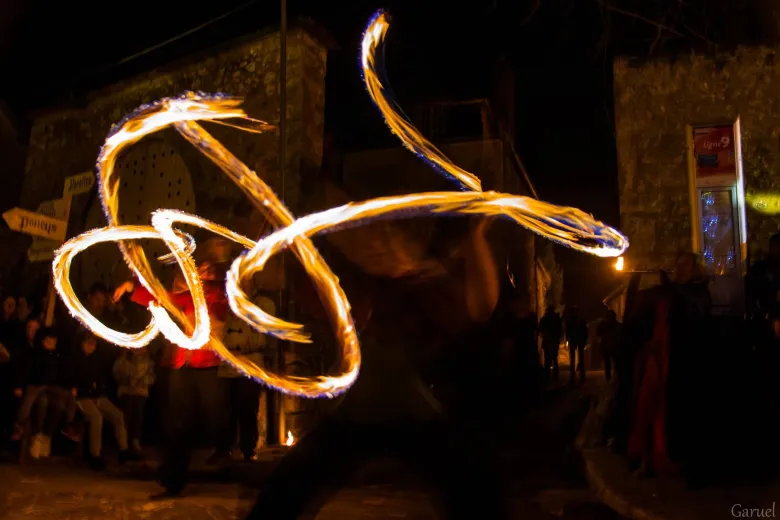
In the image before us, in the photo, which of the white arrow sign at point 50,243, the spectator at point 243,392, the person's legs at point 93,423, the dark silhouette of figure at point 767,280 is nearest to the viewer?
the dark silhouette of figure at point 767,280

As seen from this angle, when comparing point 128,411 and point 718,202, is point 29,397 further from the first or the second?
point 718,202

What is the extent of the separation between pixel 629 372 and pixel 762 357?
166 cm

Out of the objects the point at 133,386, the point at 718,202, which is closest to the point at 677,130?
the point at 718,202

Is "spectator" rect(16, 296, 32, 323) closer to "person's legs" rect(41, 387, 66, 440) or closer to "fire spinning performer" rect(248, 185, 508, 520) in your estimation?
"person's legs" rect(41, 387, 66, 440)

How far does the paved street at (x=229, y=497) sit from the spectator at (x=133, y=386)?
0.82 meters

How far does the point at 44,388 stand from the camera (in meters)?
8.85

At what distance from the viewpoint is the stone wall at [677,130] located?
421 inches

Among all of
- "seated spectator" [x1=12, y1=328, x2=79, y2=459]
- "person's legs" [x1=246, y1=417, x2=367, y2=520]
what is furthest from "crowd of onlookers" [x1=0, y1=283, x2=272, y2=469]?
"person's legs" [x1=246, y1=417, x2=367, y2=520]

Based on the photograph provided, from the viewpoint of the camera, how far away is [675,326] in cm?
683

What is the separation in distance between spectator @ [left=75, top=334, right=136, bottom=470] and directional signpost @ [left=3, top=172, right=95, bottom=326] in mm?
1390

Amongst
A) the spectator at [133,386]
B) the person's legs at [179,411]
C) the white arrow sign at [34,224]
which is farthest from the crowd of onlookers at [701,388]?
the white arrow sign at [34,224]

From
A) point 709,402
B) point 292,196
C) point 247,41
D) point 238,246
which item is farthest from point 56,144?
point 709,402

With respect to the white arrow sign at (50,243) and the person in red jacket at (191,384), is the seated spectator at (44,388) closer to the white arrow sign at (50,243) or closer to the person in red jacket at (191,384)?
the white arrow sign at (50,243)

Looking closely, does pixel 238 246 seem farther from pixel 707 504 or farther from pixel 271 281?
pixel 707 504
